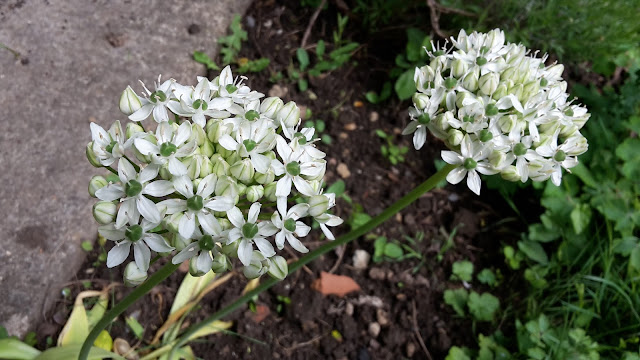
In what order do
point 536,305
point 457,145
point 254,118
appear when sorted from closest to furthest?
point 254,118, point 457,145, point 536,305

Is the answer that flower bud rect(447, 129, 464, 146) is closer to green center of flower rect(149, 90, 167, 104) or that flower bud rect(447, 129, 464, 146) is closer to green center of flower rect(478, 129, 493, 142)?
green center of flower rect(478, 129, 493, 142)

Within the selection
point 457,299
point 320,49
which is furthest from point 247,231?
point 320,49

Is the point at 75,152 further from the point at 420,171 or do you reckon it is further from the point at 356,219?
the point at 420,171

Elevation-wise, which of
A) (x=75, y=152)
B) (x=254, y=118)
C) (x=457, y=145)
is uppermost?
(x=254, y=118)

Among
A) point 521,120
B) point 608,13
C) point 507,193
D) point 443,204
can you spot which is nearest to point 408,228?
point 443,204

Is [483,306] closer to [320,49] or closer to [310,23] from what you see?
[320,49]

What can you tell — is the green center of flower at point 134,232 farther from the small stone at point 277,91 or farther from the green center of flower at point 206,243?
the small stone at point 277,91

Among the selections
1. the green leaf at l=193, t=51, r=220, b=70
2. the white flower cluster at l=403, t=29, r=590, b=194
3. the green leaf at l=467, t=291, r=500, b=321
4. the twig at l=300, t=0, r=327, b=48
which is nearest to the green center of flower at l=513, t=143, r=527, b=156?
the white flower cluster at l=403, t=29, r=590, b=194
